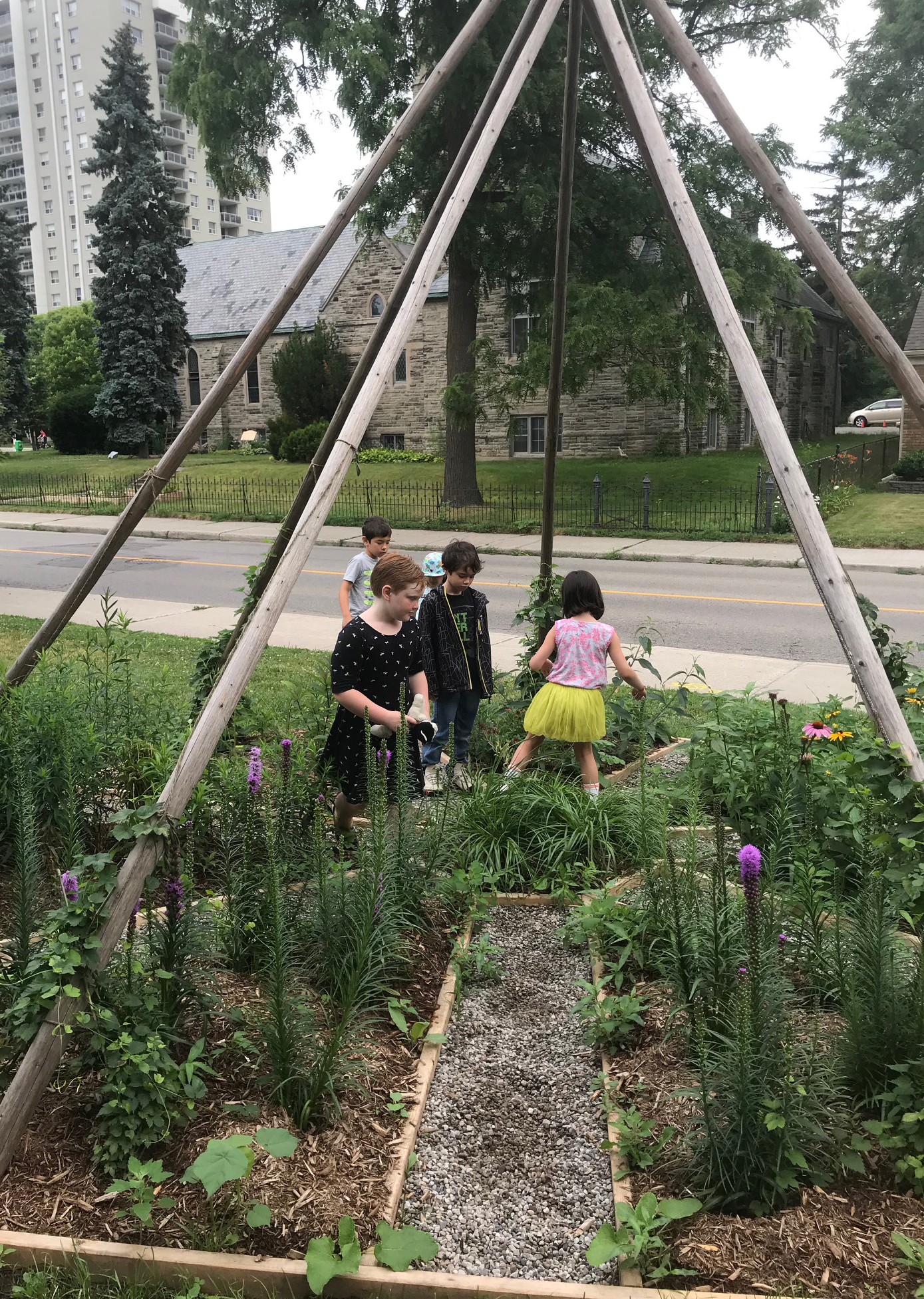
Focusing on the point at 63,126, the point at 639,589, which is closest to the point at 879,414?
the point at 639,589

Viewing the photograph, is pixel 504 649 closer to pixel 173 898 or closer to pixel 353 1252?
pixel 173 898

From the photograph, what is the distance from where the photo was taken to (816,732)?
14.1ft

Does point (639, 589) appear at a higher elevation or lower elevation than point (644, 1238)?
lower

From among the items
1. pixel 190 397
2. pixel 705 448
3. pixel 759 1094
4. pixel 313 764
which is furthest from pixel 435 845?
pixel 190 397

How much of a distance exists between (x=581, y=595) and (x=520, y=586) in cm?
907

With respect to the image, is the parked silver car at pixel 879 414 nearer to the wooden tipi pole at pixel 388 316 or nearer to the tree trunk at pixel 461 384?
the tree trunk at pixel 461 384

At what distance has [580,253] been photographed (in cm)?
2123

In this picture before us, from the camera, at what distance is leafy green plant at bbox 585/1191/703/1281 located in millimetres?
2275

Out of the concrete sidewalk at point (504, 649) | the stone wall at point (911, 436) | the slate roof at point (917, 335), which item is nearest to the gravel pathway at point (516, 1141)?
the concrete sidewalk at point (504, 649)

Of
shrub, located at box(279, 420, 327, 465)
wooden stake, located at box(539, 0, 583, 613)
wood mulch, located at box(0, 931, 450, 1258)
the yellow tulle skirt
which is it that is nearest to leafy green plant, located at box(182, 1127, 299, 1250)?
wood mulch, located at box(0, 931, 450, 1258)

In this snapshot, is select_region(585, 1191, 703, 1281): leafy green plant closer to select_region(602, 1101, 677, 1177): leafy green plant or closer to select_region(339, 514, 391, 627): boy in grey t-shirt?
select_region(602, 1101, 677, 1177): leafy green plant

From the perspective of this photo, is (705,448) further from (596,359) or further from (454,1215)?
(454,1215)

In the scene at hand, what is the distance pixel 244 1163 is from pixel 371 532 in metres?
4.43

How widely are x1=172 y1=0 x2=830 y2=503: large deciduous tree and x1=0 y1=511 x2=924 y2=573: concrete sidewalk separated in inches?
119
